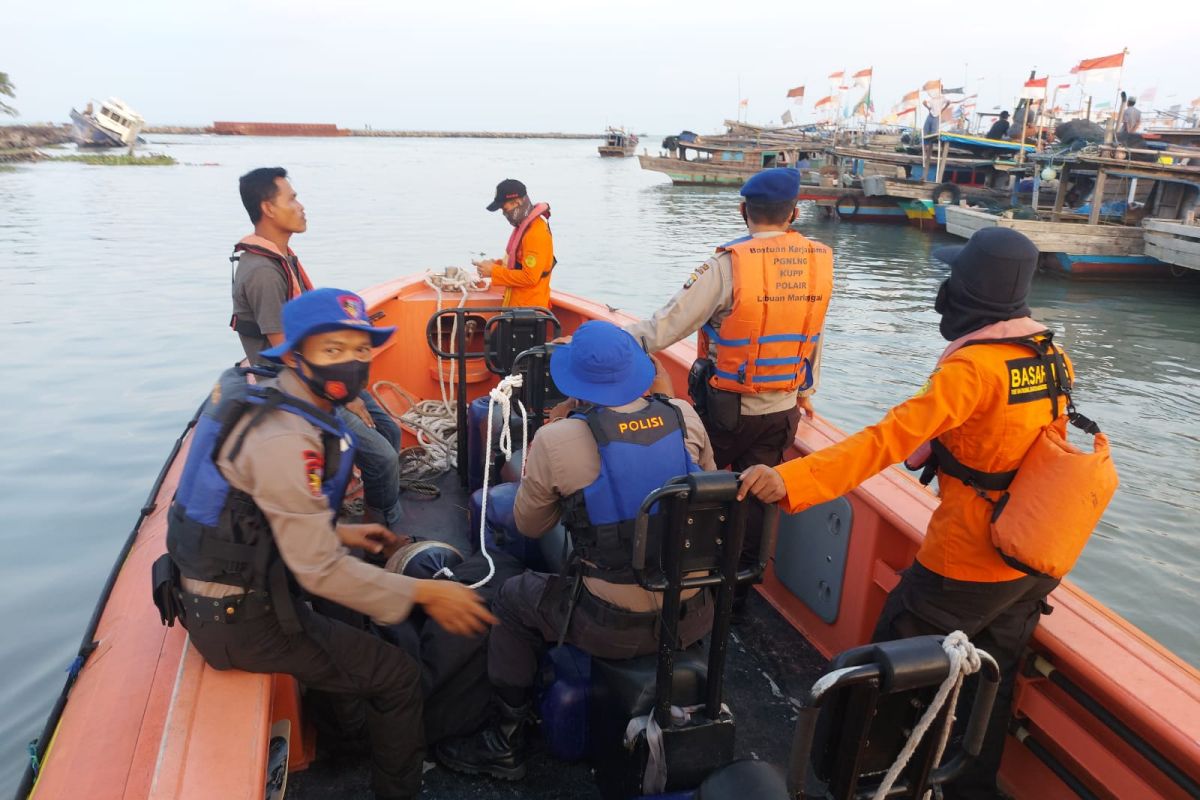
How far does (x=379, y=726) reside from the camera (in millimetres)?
2125

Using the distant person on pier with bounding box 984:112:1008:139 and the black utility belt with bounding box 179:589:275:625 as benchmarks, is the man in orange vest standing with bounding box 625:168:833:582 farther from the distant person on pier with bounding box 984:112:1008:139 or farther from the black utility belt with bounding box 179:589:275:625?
the distant person on pier with bounding box 984:112:1008:139

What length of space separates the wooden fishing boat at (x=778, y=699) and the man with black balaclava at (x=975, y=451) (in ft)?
0.42

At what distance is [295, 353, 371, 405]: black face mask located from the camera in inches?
74.5

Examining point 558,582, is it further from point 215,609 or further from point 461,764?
point 215,609

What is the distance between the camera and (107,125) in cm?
6228

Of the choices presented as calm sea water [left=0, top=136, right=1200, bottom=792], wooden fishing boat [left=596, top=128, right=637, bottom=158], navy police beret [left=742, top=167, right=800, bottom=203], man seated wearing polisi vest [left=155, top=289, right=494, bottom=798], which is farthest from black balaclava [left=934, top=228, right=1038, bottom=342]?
wooden fishing boat [left=596, top=128, right=637, bottom=158]

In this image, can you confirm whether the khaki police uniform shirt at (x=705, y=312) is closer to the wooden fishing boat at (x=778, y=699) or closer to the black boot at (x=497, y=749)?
the wooden fishing boat at (x=778, y=699)

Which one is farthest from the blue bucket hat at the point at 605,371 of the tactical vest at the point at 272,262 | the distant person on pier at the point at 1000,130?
the distant person on pier at the point at 1000,130

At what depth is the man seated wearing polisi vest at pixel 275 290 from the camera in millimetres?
3229

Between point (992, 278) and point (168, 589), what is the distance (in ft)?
6.97

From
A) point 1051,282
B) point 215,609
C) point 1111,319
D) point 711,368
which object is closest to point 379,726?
point 215,609

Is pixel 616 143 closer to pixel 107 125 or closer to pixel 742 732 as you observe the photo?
pixel 107 125

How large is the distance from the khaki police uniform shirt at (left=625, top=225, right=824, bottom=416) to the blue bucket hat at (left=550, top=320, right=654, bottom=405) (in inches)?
33.2

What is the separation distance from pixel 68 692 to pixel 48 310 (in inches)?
507
